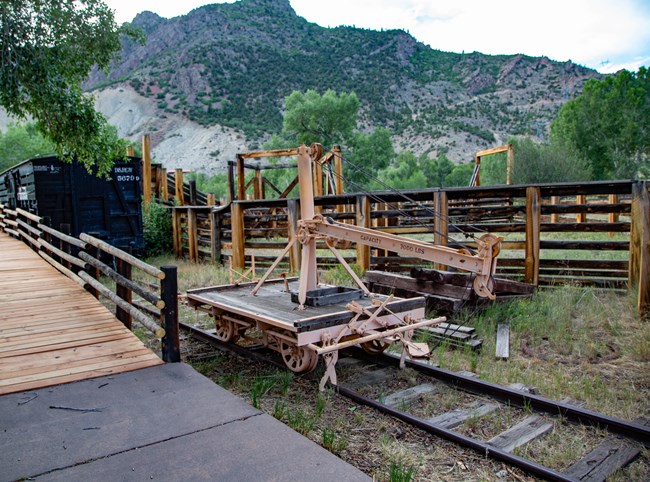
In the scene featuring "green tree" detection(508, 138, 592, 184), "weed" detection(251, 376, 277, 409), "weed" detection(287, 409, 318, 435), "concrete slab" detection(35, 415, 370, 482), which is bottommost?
"weed" detection(251, 376, 277, 409)

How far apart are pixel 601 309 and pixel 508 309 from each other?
59.7 inches

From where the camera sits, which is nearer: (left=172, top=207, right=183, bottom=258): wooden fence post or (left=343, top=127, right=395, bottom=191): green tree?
(left=172, top=207, right=183, bottom=258): wooden fence post

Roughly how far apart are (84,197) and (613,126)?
138 ft

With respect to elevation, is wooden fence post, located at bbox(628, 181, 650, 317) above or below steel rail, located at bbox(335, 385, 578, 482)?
above

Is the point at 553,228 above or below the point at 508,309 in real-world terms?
above

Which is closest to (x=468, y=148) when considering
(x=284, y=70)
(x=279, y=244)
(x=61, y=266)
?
(x=284, y=70)

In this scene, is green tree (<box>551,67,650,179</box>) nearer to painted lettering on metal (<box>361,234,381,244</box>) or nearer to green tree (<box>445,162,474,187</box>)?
green tree (<box>445,162,474,187</box>)

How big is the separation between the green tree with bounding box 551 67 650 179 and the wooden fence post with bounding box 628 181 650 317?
36.1 m

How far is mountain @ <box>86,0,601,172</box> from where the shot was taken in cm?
7562

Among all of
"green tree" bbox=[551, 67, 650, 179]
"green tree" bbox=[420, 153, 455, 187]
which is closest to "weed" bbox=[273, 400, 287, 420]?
"green tree" bbox=[551, 67, 650, 179]

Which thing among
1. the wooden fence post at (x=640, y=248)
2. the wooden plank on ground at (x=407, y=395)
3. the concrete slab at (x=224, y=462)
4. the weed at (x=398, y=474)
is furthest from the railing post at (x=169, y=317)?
the wooden fence post at (x=640, y=248)

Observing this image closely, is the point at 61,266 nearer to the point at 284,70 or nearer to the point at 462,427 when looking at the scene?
the point at 462,427

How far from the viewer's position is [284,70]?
91.4 m

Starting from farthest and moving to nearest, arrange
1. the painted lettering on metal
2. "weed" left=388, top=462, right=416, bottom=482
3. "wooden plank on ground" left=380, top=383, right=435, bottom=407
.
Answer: the painted lettering on metal, "wooden plank on ground" left=380, top=383, right=435, bottom=407, "weed" left=388, top=462, right=416, bottom=482
